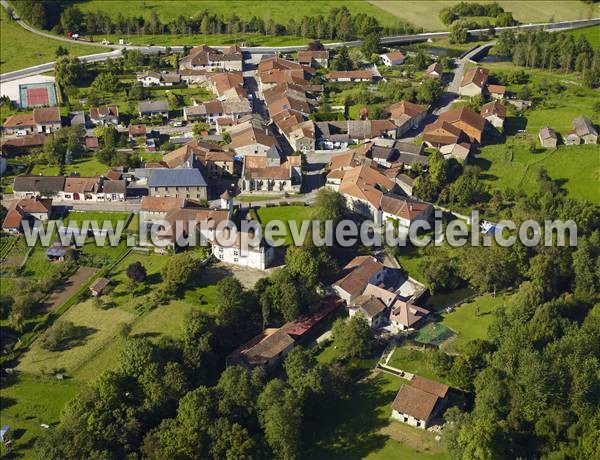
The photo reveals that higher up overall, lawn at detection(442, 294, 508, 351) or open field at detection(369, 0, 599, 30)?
open field at detection(369, 0, 599, 30)

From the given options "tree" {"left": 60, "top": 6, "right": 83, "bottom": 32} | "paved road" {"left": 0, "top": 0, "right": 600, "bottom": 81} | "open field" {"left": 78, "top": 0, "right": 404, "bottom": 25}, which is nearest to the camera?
"paved road" {"left": 0, "top": 0, "right": 600, "bottom": 81}

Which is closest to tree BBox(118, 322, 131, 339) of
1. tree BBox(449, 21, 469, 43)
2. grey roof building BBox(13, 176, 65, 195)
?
grey roof building BBox(13, 176, 65, 195)

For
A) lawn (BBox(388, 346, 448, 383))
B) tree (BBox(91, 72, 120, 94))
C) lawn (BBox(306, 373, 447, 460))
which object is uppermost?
tree (BBox(91, 72, 120, 94))

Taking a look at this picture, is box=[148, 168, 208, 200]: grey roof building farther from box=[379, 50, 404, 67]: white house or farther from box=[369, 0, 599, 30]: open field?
box=[369, 0, 599, 30]: open field

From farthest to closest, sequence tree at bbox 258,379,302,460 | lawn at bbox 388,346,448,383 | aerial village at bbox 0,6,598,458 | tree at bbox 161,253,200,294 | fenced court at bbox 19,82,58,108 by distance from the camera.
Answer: fenced court at bbox 19,82,58,108
tree at bbox 161,253,200,294
aerial village at bbox 0,6,598,458
lawn at bbox 388,346,448,383
tree at bbox 258,379,302,460

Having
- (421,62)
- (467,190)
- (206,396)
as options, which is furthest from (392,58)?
(206,396)

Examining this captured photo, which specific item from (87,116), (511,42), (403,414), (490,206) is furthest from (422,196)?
(511,42)

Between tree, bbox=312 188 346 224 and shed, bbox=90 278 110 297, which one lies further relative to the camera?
tree, bbox=312 188 346 224
